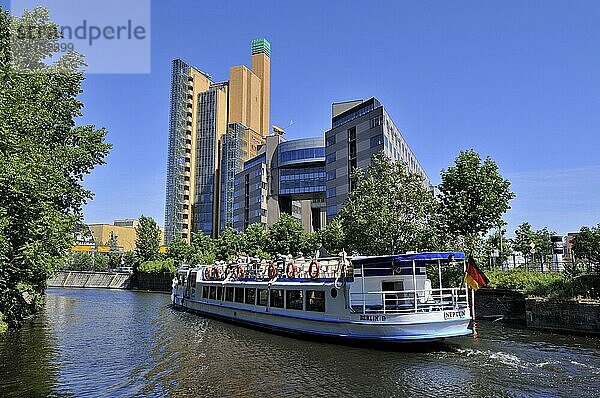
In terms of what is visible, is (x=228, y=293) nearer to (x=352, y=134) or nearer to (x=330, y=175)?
(x=352, y=134)

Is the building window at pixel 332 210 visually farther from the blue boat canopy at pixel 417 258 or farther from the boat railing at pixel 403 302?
the blue boat canopy at pixel 417 258

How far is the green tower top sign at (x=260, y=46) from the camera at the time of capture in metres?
177

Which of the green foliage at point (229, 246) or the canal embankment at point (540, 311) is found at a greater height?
the green foliage at point (229, 246)

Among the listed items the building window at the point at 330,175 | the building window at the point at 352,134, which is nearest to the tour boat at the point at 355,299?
the building window at the point at 352,134

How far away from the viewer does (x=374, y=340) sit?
2559 cm

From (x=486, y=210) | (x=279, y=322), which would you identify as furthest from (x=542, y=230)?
(x=279, y=322)

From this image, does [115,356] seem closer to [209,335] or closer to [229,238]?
[209,335]

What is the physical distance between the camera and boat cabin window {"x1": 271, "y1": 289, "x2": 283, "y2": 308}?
32688mm

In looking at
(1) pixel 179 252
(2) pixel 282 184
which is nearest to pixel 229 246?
(1) pixel 179 252

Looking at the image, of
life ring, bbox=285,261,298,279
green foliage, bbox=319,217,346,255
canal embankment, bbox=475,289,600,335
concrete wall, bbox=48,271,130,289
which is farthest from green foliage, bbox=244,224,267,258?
life ring, bbox=285,261,298,279

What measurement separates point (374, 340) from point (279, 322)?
844 centimetres

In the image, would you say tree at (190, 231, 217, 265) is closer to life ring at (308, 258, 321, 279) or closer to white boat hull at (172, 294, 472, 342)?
white boat hull at (172, 294, 472, 342)

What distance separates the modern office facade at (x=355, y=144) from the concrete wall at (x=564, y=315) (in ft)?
165

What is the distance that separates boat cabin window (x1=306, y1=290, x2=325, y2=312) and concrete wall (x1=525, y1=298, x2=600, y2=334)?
51.4ft
